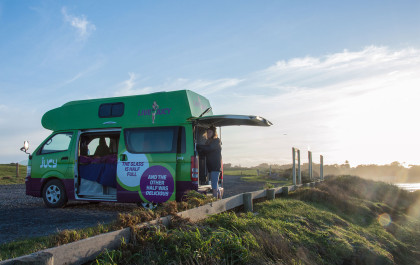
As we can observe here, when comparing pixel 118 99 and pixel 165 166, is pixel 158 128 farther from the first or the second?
pixel 118 99

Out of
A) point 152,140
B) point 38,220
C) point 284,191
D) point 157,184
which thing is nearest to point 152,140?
point 152,140

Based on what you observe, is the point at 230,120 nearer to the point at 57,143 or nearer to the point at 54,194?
the point at 57,143

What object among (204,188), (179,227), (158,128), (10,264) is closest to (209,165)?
(204,188)

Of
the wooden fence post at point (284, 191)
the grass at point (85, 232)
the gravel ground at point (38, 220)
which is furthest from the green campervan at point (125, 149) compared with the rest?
the grass at point (85, 232)

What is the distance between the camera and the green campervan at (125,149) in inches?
318

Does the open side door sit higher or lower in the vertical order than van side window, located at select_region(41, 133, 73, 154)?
higher

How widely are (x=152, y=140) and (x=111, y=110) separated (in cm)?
160

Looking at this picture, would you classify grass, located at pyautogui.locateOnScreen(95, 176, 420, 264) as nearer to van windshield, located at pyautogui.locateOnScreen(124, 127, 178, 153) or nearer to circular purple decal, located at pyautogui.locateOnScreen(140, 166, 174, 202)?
circular purple decal, located at pyautogui.locateOnScreen(140, 166, 174, 202)

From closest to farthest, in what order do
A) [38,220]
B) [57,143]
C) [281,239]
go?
[281,239] < [38,220] < [57,143]

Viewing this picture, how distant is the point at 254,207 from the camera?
7559 millimetres

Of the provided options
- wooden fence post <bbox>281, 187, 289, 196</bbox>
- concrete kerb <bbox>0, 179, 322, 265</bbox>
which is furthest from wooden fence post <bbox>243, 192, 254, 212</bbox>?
wooden fence post <bbox>281, 187, 289, 196</bbox>

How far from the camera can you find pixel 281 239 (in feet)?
17.5

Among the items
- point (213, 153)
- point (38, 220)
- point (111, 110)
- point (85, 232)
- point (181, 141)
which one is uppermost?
point (111, 110)

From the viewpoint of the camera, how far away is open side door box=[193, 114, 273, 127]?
26.1 feet
